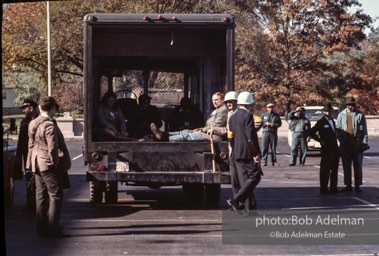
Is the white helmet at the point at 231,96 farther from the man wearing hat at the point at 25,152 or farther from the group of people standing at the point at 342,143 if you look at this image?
the group of people standing at the point at 342,143

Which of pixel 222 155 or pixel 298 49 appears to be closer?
pixel 222 155

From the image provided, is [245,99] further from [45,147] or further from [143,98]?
[45,147]

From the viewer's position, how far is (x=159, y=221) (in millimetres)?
14328

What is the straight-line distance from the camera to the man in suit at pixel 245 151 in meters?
14.7

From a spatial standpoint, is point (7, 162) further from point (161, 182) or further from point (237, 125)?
point (237, 125)

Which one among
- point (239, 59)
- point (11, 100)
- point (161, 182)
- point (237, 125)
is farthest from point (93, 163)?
point (11, 100)

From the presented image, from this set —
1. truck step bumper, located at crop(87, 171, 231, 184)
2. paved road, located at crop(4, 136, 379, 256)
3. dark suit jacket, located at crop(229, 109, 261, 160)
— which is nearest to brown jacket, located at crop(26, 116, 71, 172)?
paved road, located at crop(4, 136, 379, 256)

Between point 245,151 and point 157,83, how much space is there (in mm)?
4198

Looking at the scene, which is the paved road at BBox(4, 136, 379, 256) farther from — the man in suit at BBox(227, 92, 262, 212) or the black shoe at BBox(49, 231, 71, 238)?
the man in suit at BBox(227, 92, 262, 212)

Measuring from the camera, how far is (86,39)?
15.2m

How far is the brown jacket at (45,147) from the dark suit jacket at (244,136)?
3.02 m

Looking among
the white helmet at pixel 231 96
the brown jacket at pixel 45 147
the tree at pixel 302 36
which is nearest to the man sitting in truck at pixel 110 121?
the white helmet at pixel 231 96

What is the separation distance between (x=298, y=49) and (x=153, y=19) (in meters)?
42.8

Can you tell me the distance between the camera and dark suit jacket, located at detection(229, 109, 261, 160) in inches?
580
